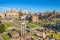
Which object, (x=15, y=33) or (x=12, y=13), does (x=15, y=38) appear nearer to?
(x=15, y=33)

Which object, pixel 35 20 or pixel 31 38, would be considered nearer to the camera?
pixel 31 38

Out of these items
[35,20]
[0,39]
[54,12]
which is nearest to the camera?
[0,39]

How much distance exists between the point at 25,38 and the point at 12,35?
3.53 ft

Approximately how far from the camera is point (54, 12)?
135ft

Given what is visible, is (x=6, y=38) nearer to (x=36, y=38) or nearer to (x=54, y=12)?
(x=36, y=38)

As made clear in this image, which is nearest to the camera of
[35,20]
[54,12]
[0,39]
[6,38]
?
[0,39]

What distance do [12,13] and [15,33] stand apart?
2050 centimetres

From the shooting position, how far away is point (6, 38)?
42.8ft

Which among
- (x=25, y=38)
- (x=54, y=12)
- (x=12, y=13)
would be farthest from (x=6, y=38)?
(x=54, y=12)

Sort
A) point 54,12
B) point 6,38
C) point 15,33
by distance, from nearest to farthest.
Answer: point 6,38, point 15,33, point 54,12

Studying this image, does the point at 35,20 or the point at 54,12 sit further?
the point at 54,12

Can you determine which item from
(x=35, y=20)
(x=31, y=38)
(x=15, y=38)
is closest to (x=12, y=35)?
(x=15, y=38)

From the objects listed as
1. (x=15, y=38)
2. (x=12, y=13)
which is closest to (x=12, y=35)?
(x=15, y=38)

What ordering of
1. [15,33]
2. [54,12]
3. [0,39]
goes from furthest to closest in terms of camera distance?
[54,12]
[15,33]
[0,39]
